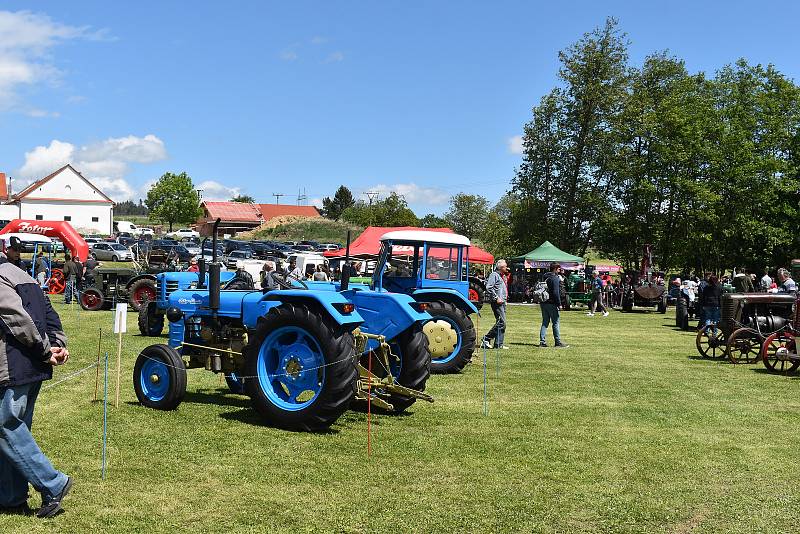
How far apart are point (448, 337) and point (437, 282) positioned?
1.81 m

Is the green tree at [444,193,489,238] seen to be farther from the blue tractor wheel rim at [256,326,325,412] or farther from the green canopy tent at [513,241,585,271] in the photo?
the blue tractor wheel rim at [256,326,325,412]

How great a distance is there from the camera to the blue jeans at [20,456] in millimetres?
4488

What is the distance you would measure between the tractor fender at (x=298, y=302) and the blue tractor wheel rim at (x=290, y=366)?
301 millimetres

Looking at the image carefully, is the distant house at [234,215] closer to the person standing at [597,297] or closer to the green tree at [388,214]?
the green tree at [388,214]

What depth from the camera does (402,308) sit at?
27.9 ft

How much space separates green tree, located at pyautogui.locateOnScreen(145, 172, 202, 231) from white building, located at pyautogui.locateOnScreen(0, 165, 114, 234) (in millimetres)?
4673

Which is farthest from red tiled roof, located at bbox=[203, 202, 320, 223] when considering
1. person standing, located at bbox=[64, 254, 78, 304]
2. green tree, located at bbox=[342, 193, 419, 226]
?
person standing, located at bbox=[64, 254, 78, 304]

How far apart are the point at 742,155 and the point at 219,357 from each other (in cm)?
3413

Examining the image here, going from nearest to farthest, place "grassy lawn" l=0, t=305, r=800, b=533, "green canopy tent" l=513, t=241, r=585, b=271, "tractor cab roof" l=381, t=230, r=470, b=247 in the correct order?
"grassy lawn" l=0, t=305, r=800, b=533 < "tractor cab roof" l=381, t=230, r=470, b=247 < "green canopy tent" l=513, t=241, r=585, b=271

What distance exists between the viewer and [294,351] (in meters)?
7.43

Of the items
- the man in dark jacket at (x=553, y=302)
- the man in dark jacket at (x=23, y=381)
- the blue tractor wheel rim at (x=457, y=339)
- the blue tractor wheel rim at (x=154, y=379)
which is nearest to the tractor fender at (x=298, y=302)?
the blue tractor wheel rim at (x=154, y=379)

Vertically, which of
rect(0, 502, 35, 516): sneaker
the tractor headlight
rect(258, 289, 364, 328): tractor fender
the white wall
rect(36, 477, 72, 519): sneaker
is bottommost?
rect(0, 502, 35, 516): sneaker

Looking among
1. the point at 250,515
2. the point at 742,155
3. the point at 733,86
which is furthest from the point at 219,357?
the point at 733,86

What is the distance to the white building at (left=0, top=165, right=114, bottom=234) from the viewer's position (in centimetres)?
7744
